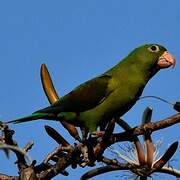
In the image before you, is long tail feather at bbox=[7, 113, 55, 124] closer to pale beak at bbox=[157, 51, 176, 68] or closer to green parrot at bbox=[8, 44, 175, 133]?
green parrot at bbox=[8, 44, 175, 133]

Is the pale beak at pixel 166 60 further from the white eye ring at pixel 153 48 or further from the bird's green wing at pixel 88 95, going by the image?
the bird's green wing at pixel 88 95

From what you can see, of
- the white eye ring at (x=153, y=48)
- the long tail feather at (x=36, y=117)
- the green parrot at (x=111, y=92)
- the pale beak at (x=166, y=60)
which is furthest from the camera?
the white eye ring at (x=153, y=48)

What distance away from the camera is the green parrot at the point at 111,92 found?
13.9 ft

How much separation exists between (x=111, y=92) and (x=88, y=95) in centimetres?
24

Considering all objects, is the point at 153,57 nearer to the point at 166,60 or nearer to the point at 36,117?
the point at 166,60

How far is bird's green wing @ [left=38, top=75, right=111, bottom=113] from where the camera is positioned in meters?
4.60

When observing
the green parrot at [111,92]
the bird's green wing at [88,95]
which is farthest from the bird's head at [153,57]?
the bird's green wing at [88,95]

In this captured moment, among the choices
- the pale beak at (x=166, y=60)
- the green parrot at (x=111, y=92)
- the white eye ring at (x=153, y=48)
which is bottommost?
the green parrot at (x=111, y=92)

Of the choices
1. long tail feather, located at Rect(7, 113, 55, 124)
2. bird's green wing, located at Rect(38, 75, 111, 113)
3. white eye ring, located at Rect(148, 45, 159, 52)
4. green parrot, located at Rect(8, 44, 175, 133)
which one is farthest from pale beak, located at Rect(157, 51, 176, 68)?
long tail feather, located at Rect(7, 113, 55, 124)

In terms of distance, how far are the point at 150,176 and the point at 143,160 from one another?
131 mm

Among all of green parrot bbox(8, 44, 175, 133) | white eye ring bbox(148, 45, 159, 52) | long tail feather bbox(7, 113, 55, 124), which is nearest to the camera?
long tail feather bbox(7, 113, 55, 124)

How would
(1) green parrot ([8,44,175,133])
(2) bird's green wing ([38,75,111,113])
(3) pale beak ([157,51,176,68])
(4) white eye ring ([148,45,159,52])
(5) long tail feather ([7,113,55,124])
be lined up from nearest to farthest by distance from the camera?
(5) long tail feather ([7,113,55,124]) < (1) green parrot ([8,44,175,133]) < (2) bird's green wing ([38,75,111,113]) < (3) pale beak ([157,51,176,68]) < (4) white eye ring ([148,45,159,52])

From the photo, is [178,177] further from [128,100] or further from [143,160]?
[128,100]

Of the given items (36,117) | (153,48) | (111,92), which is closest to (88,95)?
(111,92)
